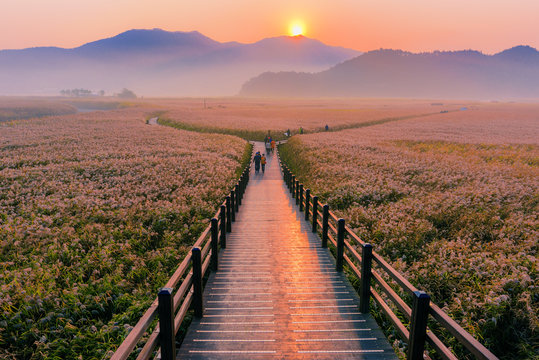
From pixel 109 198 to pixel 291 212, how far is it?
879cm

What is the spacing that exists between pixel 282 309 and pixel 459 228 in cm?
856

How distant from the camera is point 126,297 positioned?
7906 millimetres

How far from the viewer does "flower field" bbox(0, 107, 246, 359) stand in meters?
6.77

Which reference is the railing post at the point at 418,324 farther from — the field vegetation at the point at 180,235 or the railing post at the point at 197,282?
the railing post at the point at 197,282

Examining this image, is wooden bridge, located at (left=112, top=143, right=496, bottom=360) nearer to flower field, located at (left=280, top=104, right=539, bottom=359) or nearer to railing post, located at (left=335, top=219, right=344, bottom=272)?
railing post, located at (left=335, top=219, right=344, bottom=272)

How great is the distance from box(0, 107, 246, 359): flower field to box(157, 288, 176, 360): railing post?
154cm

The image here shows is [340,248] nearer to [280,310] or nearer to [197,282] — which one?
[280,310]

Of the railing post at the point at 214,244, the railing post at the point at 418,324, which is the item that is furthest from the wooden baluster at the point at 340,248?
the railing post at the point at 418,324

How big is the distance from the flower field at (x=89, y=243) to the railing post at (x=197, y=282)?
5.02 ft

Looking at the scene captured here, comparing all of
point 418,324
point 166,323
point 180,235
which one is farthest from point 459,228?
point 166,323

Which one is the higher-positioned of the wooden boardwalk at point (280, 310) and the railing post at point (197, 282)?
the railing post at point (197, 282)

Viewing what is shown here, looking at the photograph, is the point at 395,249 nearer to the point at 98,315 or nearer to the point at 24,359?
the point at 98,315

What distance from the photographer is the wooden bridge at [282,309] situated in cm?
489

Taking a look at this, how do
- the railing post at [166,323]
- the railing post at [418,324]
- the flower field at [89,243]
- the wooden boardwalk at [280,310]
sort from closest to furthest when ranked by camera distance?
the railing post at [418,324] < the railing post at [166,323] < the wooden boardwalk at [280,310] < the flower field at [89,243]
